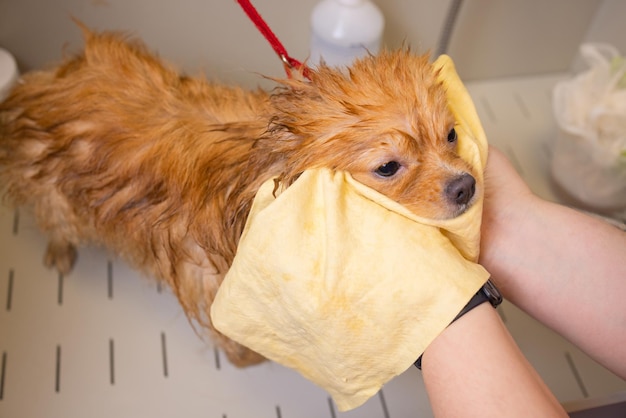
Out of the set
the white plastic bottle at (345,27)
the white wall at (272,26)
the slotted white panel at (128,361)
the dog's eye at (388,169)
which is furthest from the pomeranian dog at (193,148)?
the white plastic bottle at (345,27)

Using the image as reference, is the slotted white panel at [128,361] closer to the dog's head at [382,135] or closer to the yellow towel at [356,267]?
the yellow towel at [356,267]

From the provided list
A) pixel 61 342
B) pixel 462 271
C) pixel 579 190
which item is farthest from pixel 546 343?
pixel 61 342

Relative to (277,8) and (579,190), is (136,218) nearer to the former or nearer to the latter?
(277,8)

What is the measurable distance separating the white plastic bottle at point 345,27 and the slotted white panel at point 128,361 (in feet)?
2.97

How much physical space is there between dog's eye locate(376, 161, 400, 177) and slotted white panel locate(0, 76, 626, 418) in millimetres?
875

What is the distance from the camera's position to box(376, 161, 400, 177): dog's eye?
121 centimetres

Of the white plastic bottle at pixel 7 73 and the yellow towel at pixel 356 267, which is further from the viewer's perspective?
the white plastic bottle at pixel 7 73

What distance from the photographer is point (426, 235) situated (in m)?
1.22

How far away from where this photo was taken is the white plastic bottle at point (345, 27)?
2037 mm

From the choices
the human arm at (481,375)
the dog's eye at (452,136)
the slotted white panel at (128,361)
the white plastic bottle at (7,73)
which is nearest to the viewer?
the human arm at (481,375)

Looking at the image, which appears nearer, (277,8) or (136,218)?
(136,218)

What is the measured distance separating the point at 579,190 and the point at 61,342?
1.71 metres

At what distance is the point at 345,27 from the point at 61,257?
3.62ft

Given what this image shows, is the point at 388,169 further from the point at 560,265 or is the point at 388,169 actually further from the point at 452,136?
the point at 560,265
